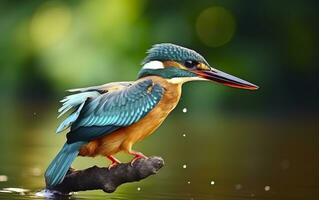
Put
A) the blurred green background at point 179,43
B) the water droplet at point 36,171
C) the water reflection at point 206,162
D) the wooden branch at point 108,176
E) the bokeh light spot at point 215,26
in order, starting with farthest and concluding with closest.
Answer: the bokeh light spot at point 215,26, the blurred green background at point 179,43, the water droplet at point 36,171, the water reflection at point 206,162, the wooden branch at point 108,176

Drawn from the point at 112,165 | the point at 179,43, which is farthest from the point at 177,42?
the point at 112,165

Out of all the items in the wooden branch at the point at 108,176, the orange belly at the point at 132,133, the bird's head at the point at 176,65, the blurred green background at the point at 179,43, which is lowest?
the blurred green background at the point at 179,43

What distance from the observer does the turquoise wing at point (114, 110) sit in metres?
5.09

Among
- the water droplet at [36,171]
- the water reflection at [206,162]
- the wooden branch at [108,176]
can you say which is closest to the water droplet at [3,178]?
the water reflection at [206,162]

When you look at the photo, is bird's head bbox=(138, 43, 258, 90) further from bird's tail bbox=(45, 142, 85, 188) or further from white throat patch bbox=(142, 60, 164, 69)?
bird's tail bbox=(45, 142, 85, 188)

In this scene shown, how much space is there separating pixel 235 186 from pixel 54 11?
1193cm

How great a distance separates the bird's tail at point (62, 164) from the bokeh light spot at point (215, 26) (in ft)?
39.7

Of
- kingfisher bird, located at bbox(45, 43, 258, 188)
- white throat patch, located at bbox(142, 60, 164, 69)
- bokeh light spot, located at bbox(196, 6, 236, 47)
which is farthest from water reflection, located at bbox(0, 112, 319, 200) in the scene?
bokeh light spot, located at bbox(196, 6, 236, 47)

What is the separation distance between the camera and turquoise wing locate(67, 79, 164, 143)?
5.09m

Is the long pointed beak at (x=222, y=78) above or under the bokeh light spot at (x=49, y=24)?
above

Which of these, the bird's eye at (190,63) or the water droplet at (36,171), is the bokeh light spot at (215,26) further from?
the bird's eye at (190,63)

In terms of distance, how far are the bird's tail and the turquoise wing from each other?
1.4 inches

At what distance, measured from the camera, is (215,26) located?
1772cm

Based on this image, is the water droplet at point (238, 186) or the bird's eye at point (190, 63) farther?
the water droplet at point (238, 186)
